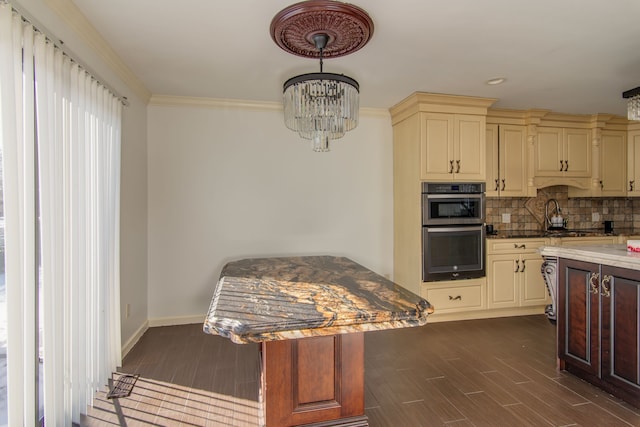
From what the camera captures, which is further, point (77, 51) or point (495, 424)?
point (77, 51)

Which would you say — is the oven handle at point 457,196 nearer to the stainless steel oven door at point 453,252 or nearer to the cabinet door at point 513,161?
the stainless steel oven door at point 453,252

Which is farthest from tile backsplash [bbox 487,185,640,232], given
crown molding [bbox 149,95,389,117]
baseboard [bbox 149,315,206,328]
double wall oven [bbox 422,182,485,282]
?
baseboard [bbox 149,315,206,328]

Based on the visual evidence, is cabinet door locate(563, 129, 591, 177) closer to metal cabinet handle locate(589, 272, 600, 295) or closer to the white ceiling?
the white ceiling

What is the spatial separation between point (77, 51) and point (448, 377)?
3.25m

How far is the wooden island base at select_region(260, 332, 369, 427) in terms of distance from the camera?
1.48 meters

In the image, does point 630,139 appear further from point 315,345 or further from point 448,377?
point 315,345

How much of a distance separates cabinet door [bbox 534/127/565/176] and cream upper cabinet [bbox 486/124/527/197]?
20 centimetres

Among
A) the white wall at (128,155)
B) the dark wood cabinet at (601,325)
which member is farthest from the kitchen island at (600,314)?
the white wall at (128,155)

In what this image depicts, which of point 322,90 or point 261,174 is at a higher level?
point 322,90

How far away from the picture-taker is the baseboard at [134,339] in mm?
2799

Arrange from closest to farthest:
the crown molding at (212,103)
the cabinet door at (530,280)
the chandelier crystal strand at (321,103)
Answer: the chandelier crystal strand at (321,103), the crown molding at (212,103), the cabinet door at (530,280)

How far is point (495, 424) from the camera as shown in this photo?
75.3 inches

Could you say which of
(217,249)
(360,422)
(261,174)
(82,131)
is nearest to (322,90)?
(82,131)

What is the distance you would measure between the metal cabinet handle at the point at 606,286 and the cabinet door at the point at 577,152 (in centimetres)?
257
